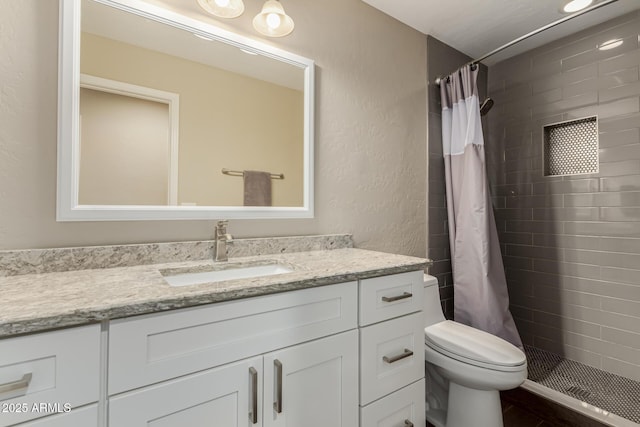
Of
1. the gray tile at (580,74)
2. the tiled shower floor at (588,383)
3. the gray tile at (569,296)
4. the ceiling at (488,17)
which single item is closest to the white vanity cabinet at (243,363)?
the tiled shower floor at (588,383)

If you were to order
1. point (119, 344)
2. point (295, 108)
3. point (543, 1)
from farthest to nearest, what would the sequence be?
point (543, 1) → point (295, 108) → point (119, 344)

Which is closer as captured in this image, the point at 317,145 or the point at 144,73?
the point at 144,73

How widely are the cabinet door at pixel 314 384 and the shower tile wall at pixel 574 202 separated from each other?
192 centimetres

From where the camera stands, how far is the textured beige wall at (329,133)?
0.97 m

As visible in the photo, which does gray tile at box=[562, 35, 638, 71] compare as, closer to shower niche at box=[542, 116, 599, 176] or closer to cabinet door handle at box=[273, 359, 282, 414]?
shower niche at box=[542, 116, 599, 176]

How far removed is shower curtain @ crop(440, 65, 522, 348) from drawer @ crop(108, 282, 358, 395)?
1284 mm

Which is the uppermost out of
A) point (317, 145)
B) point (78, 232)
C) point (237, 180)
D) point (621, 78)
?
point (621, 78)

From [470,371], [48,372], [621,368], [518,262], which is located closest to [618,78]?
[518,262]

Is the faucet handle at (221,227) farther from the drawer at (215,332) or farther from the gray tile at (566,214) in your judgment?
the gray tile at (566,214)

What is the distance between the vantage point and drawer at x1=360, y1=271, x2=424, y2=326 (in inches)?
42.4

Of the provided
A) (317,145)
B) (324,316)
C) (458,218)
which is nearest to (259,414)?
(324,316)

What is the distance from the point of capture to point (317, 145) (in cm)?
160

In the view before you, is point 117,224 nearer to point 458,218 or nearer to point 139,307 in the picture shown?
point 139,307

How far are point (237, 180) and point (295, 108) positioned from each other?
50 centimetres
